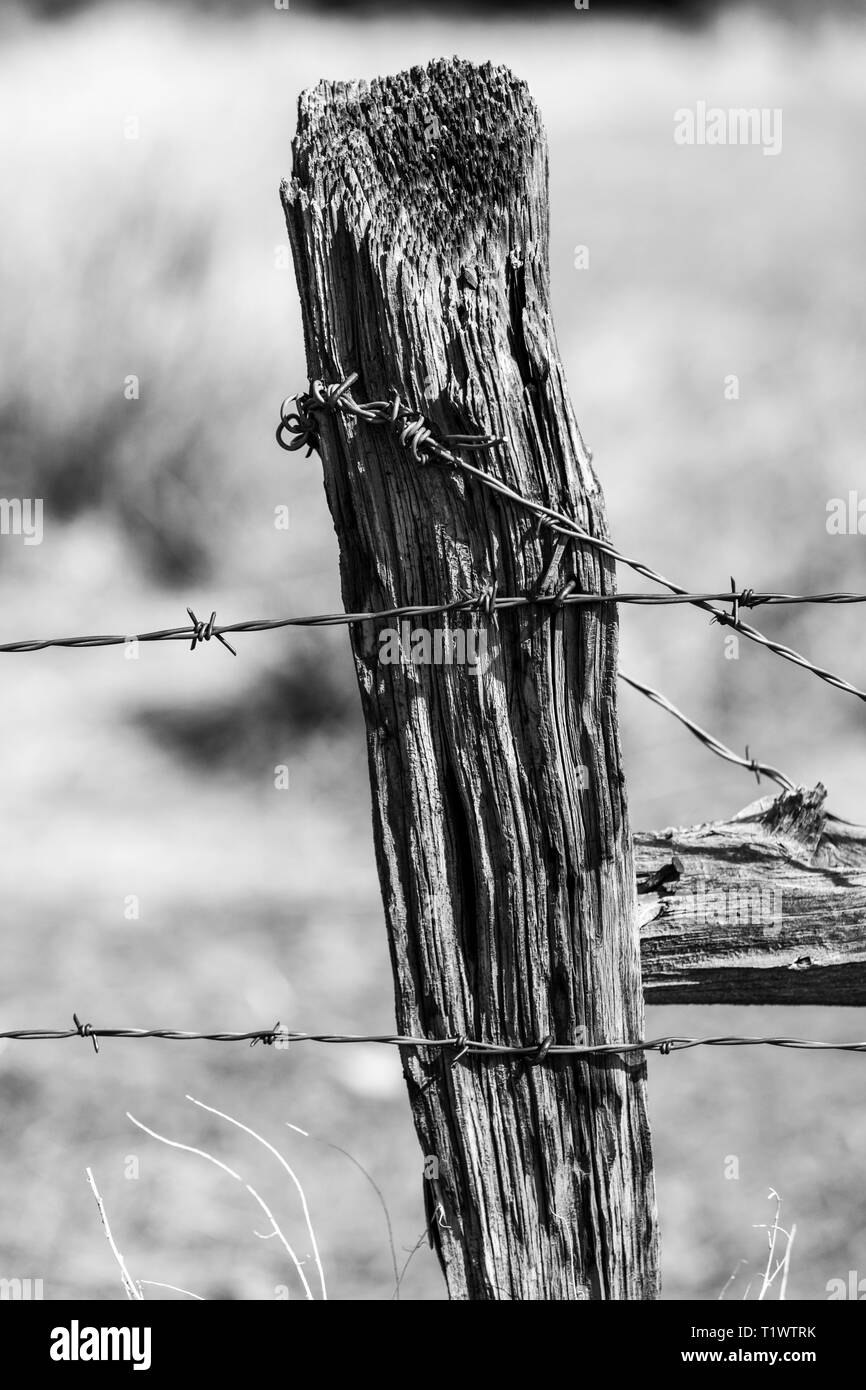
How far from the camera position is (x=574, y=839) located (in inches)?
63.2

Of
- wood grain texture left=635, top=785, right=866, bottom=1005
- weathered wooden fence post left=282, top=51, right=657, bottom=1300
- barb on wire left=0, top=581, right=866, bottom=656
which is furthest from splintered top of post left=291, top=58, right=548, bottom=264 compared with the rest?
wood grain texture left=635, top=785, right=866, bottom=1005

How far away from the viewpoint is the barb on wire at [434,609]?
154cm

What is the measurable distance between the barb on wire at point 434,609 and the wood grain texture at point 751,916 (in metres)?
0.46

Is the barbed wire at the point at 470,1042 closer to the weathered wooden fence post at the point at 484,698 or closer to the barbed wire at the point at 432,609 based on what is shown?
the weathered wooden fence post at the point at 484,698

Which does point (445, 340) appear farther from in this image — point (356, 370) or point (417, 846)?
point (417, 846)

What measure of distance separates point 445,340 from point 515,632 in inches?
16.5

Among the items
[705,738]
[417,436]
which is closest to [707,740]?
[705,738]

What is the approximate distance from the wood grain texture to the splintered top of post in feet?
3.45

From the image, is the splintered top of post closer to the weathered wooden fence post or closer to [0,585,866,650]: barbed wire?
the weathered wooden fence post

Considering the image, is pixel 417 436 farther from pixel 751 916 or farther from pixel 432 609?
pixel 751 916

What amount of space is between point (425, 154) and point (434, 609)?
2.08ft
